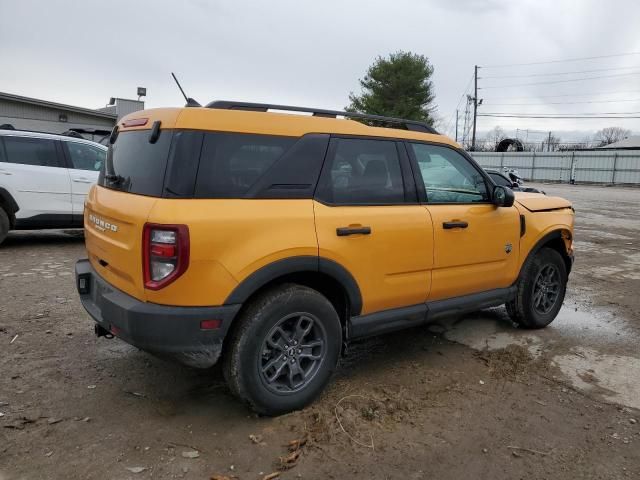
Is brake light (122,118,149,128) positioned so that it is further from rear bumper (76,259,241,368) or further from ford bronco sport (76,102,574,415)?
rear bumper (76,259,241,368)

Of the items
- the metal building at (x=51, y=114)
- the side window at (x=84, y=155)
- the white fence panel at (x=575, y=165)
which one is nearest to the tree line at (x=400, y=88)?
the white fence panel at (x=575, y=165)

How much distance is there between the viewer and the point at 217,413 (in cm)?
333

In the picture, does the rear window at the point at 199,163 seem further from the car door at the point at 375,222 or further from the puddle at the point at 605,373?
the puddle at the point at 605,373

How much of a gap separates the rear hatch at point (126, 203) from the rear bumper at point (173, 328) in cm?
10

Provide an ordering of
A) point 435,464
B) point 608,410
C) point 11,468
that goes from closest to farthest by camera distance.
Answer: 1. point 11,468
2. point 435,464
3. point 608,410

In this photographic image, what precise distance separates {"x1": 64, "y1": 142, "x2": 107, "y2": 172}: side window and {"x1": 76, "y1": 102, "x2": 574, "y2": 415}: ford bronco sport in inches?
208

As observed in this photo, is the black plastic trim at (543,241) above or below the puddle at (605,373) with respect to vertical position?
above

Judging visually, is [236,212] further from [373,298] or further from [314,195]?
[373,298]

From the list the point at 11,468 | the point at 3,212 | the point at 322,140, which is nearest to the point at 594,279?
the point at 322,140

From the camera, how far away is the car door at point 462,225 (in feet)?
12.9

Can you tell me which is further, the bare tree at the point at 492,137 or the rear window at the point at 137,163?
the bare tree at the point at 492,137

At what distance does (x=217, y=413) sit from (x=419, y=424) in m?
1.27

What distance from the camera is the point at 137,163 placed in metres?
3.21

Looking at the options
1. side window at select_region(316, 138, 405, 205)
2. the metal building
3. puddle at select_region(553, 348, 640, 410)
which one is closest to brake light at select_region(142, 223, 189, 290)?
side window at select_region(316, 138, 405, 205)
